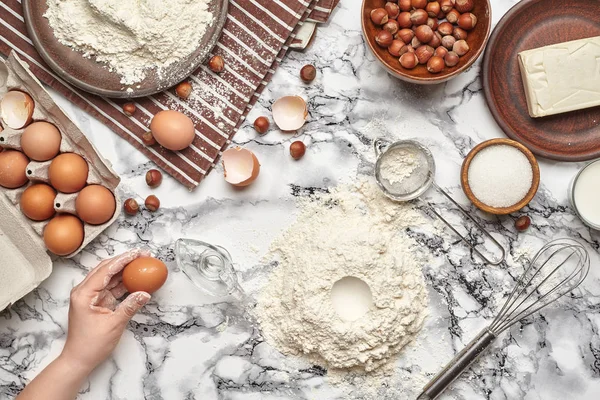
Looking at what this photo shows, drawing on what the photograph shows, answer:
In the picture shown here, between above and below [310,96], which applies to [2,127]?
below

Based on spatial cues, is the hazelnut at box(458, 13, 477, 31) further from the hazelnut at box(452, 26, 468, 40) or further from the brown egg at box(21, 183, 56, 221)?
the brown egg at box(21, 183, 56, 221)

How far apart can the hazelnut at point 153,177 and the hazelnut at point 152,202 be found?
0.10 ft

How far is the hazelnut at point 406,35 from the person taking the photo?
144 centimetres

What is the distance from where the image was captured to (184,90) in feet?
4.82

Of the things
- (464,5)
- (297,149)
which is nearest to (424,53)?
(464,5)

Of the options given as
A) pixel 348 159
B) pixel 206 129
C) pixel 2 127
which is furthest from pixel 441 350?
pixel 2 127

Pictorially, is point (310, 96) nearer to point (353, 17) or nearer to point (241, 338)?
point (353, 17)

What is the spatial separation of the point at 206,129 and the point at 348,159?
0.36 meters

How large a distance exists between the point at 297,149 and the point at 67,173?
0.53 m

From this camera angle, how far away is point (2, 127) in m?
1.43

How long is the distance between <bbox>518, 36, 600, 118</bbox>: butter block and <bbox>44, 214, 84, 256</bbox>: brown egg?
1.09 metres

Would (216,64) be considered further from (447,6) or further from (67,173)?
(447,6)

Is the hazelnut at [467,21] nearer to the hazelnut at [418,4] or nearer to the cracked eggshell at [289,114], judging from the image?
the hazelnut at [418,4]

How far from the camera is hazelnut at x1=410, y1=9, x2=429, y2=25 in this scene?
1.43 metres
